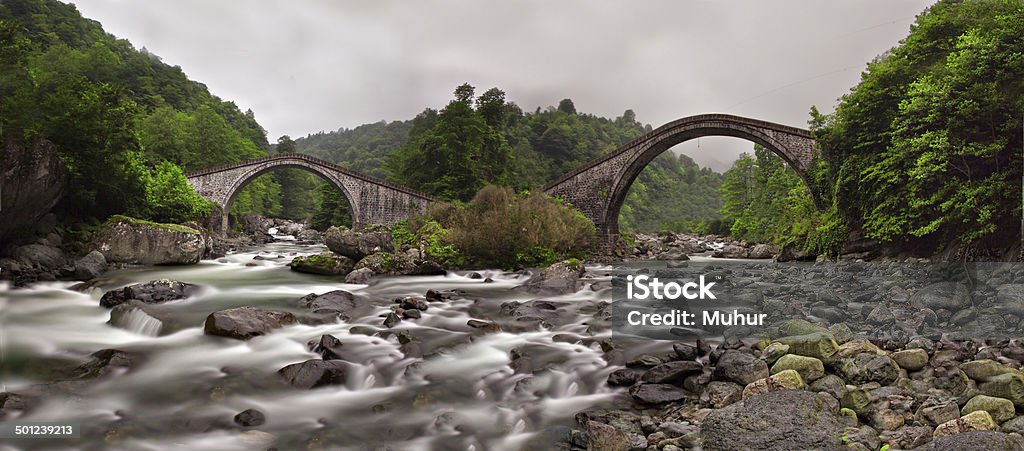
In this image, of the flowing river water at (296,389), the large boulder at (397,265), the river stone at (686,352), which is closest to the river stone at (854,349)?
the river stone at (686,352)

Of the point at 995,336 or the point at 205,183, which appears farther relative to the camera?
the point at 205,183

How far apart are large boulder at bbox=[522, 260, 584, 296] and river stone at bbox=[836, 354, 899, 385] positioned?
7.28m

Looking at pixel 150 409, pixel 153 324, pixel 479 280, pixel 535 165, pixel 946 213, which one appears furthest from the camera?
pixel 535 165

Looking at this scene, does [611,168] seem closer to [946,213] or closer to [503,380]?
[946,213]

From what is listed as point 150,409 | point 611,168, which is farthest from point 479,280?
point 611,168

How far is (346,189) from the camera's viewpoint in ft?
116

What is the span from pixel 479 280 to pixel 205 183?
28.2 m

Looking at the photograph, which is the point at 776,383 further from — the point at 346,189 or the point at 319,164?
the point at 319,164

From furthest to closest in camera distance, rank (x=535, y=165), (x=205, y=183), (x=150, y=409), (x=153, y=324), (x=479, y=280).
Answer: (x=535, y=165) → (x=205, y=183) → (x=479, y=280) → (x=153, y=324) → (x=150, y=409)

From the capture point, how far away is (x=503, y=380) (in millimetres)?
6082

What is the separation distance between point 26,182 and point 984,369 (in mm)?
17787

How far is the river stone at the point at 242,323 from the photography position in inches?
286

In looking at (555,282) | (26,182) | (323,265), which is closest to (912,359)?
(555,282)

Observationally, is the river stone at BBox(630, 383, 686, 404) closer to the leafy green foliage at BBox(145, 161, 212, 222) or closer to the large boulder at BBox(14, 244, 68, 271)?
the large boulder at BBox(14, 244, 68, 271)
